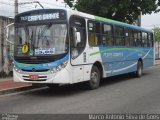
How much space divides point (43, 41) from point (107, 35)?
3.98 meters

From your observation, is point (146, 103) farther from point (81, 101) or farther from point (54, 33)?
point (54, 33)

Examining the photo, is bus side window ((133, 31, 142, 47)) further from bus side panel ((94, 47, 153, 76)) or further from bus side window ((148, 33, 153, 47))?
bus side window ((148, 33, 153, 47))

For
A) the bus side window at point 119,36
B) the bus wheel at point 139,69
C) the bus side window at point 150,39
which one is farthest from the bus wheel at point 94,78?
the bus side window at point 150,39

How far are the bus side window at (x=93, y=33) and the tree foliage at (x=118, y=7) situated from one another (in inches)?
409

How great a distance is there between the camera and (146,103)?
414 inches

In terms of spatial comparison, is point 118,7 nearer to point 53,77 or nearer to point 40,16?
point 40,16

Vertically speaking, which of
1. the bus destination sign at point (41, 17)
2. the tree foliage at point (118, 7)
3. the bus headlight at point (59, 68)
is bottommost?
the bus headlight at point (59, 68)

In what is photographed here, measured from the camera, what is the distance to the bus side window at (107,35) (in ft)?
49.1

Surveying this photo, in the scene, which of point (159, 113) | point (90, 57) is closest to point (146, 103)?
point (159, 113)

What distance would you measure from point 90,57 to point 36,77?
2485 millimetres

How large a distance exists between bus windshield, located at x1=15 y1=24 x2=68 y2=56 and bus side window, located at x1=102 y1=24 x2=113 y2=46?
3.25 meters

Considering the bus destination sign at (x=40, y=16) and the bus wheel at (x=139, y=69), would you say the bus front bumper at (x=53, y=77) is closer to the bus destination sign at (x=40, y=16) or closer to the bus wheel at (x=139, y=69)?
the bus destination sign at (x=40, y=16)

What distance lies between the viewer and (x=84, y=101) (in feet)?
35.9

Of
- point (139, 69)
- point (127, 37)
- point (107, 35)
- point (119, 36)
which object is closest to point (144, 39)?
point (139, 69)
